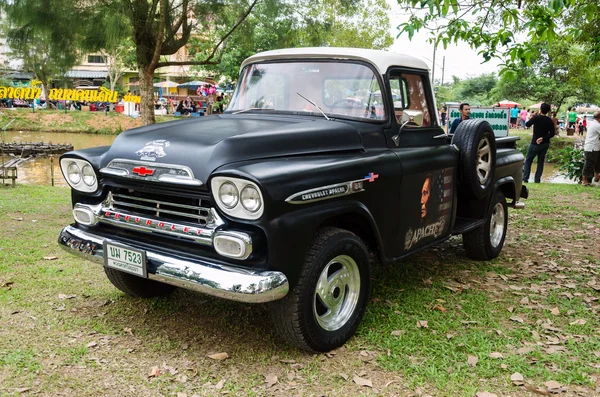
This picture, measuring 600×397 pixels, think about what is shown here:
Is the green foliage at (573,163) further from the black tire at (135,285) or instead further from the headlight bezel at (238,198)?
the headlight bezel at (238,198)

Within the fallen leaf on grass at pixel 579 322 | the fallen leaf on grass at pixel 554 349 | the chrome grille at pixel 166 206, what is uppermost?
the chrome grille at pixel 166 206

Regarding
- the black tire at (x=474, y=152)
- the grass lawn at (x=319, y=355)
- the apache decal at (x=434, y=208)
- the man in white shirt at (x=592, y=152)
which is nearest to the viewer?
the grass lawn at (x=319, y=355)

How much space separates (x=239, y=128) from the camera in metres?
4.03

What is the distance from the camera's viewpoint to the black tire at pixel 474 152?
518 centimetres

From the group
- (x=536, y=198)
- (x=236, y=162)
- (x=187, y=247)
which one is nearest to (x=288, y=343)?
(x=187, y=247)

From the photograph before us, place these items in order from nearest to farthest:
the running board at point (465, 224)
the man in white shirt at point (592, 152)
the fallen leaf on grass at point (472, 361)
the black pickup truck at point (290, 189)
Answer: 1. the black pickup truck at point (290, 189)
2. the fallen leaf on grass at point (472, 361)
3. the running board at point (465, 224)
4. the man in white shirt at point (592, 152)

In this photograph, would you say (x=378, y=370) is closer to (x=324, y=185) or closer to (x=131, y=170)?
(x=324, y=185)

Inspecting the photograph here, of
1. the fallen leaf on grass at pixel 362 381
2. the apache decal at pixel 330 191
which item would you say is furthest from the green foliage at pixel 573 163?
the fallen leaf on grass at pixel 362 381

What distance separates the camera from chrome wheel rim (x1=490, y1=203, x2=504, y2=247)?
20.5 feet

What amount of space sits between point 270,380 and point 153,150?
1649 mm

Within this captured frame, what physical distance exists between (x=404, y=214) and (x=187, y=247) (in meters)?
1.73

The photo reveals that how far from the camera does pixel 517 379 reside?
3.57 metres

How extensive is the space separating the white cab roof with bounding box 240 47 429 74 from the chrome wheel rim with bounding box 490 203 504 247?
6.74 feet

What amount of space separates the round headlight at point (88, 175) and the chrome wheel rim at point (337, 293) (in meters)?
1.77
